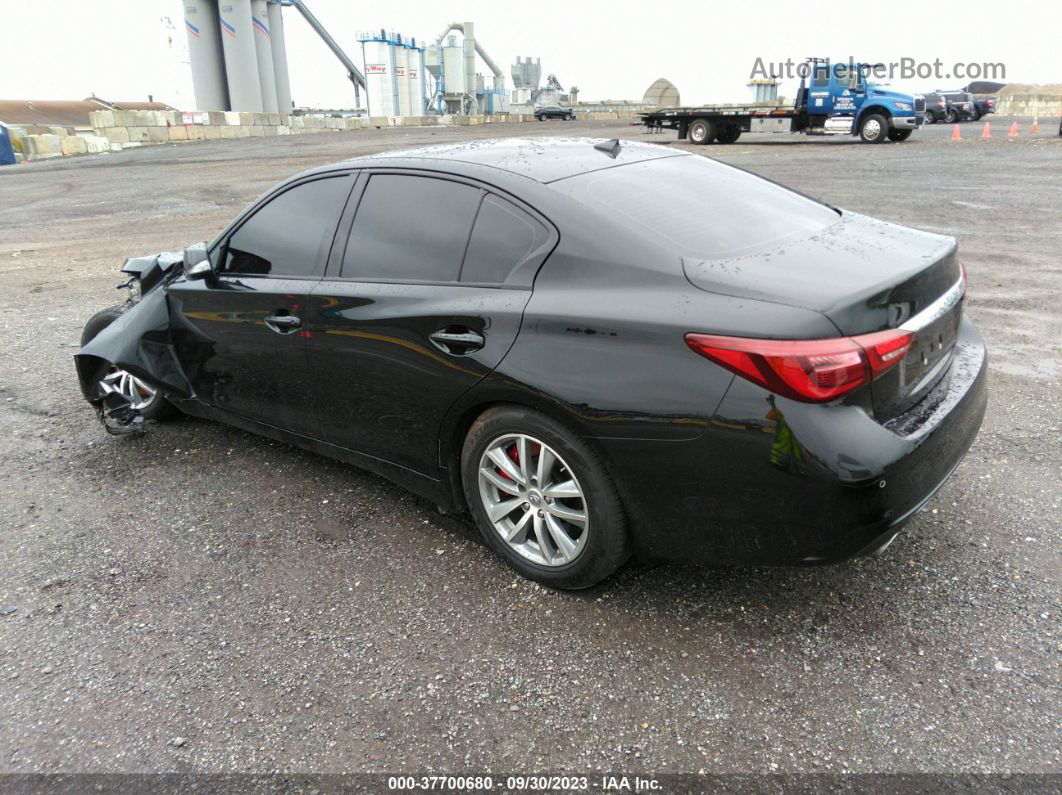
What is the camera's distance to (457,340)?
9.71 ft

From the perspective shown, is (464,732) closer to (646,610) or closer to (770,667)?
(646,610)

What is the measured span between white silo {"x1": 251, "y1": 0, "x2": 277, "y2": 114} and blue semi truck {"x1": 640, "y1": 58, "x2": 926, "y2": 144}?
59.8 m

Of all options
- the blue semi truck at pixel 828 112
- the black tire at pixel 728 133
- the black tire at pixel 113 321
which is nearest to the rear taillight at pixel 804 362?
the black tire at pixel 113 321

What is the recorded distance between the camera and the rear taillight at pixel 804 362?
7.54ft

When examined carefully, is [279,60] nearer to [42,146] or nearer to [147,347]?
[42,146]

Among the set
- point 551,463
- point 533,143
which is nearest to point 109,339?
point 533,143

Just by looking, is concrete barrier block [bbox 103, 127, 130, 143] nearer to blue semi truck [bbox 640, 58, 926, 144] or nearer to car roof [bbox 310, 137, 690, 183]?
blue semi truck [bbox 640, 58, 926, 144]

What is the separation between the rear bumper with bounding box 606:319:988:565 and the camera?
2.32 meters

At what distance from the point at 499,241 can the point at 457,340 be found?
1.38 ft

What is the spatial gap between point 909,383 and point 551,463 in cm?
123

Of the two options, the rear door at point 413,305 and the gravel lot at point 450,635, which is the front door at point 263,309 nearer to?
the rear door at point 413,305

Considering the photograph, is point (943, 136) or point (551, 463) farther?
point (943, 136)

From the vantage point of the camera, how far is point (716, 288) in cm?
→ 253

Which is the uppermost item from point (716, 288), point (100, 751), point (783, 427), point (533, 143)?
point (533, 143)
